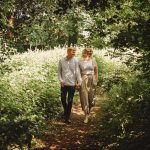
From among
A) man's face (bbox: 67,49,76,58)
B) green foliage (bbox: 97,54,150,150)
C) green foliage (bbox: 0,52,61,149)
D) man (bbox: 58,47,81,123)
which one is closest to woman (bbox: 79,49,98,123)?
man (bbox: 58,47,81,123)

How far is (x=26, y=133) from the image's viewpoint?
5.64 m

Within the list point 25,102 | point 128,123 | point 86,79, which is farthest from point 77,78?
point 128,123

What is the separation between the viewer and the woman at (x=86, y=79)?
36.0ft

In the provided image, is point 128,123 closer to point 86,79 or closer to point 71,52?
point 71,52

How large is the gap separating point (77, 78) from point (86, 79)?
1.73ft

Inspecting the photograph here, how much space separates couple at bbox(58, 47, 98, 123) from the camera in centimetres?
1041

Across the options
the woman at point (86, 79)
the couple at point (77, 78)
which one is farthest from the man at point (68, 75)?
the woman at point (86, 79)

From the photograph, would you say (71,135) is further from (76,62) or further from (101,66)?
(101,66)

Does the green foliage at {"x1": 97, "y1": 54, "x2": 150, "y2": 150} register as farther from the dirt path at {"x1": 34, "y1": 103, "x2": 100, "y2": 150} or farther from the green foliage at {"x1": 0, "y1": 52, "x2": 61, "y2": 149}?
the green foliage at {"x1": 0, "y1": 52, "x2": 61, "y2": 149}

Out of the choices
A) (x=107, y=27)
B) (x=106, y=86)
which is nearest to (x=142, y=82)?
(x=106, y=86)

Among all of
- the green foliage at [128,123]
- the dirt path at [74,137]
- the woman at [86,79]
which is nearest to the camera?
the green foliage at [128,123]

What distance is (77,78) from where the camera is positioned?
10.6 metres

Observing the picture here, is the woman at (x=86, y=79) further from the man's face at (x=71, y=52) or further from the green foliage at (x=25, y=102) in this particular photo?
the green foliage at (x=25, y=102)

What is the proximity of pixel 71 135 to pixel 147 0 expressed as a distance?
4.61m
